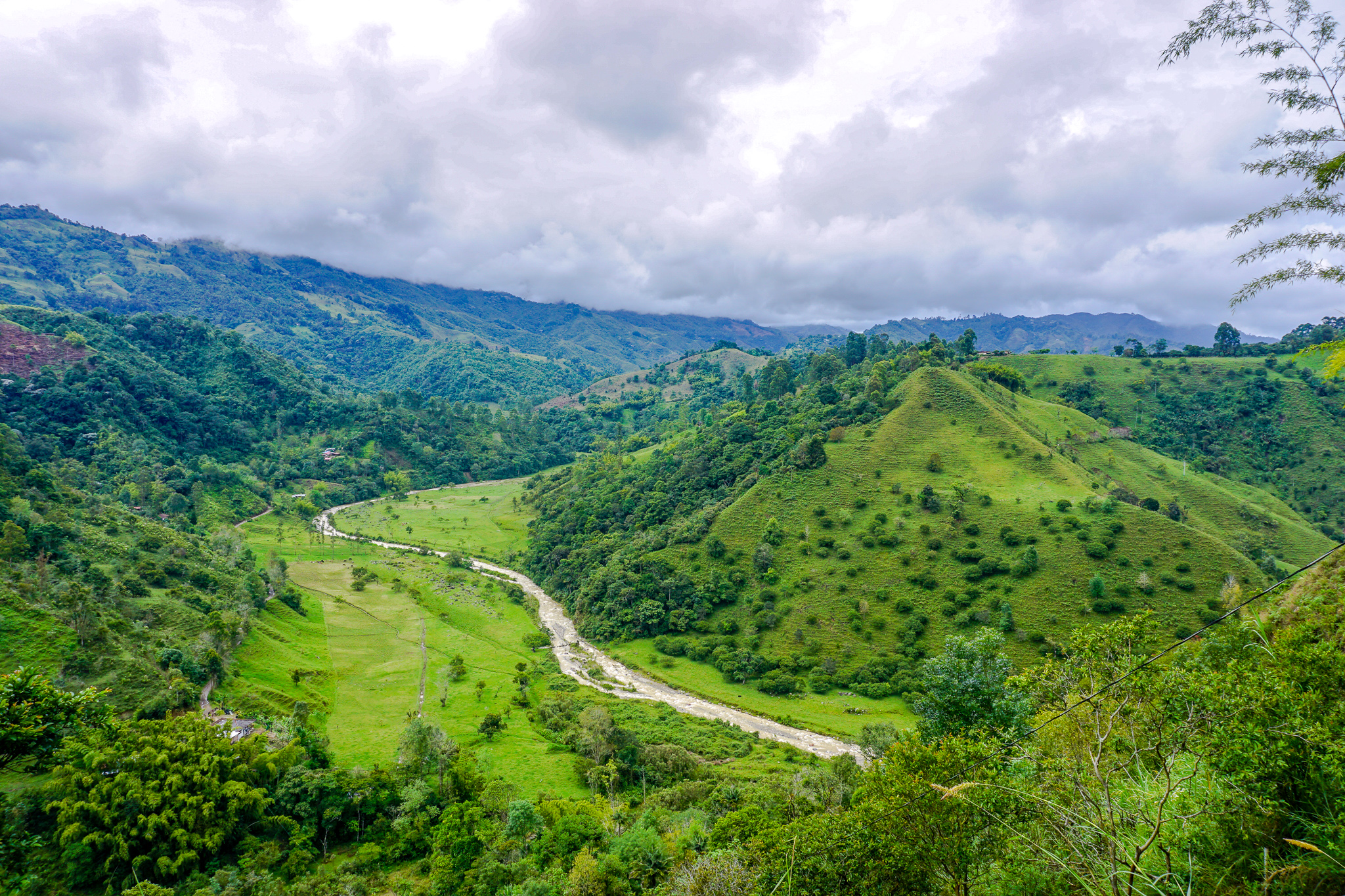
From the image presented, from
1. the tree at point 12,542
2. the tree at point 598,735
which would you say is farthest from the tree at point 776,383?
the tree at point 12,542

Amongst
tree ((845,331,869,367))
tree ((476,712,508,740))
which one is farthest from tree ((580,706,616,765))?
tree ((845,331,869,367))

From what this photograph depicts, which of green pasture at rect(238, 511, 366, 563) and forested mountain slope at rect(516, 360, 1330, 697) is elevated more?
forested mountain slope at rect(516, 360, 1330, 697)

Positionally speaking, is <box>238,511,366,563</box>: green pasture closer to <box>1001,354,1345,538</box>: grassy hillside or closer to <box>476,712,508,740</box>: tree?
<box>476,712,508,740</box>: tree

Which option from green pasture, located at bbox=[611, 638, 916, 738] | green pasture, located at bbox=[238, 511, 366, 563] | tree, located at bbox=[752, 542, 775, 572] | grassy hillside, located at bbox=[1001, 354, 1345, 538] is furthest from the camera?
grassy hillside, located at bbox=[1001, 354, 1345, 538]

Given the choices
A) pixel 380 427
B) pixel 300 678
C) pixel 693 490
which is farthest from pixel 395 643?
pixel 380 427

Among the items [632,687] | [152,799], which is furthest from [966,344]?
[152,799]

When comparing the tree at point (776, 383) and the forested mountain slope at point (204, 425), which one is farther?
the tree at point (776, 383)

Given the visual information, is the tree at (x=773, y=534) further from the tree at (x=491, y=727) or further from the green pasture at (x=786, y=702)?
the tree at (x=491, y=727)
